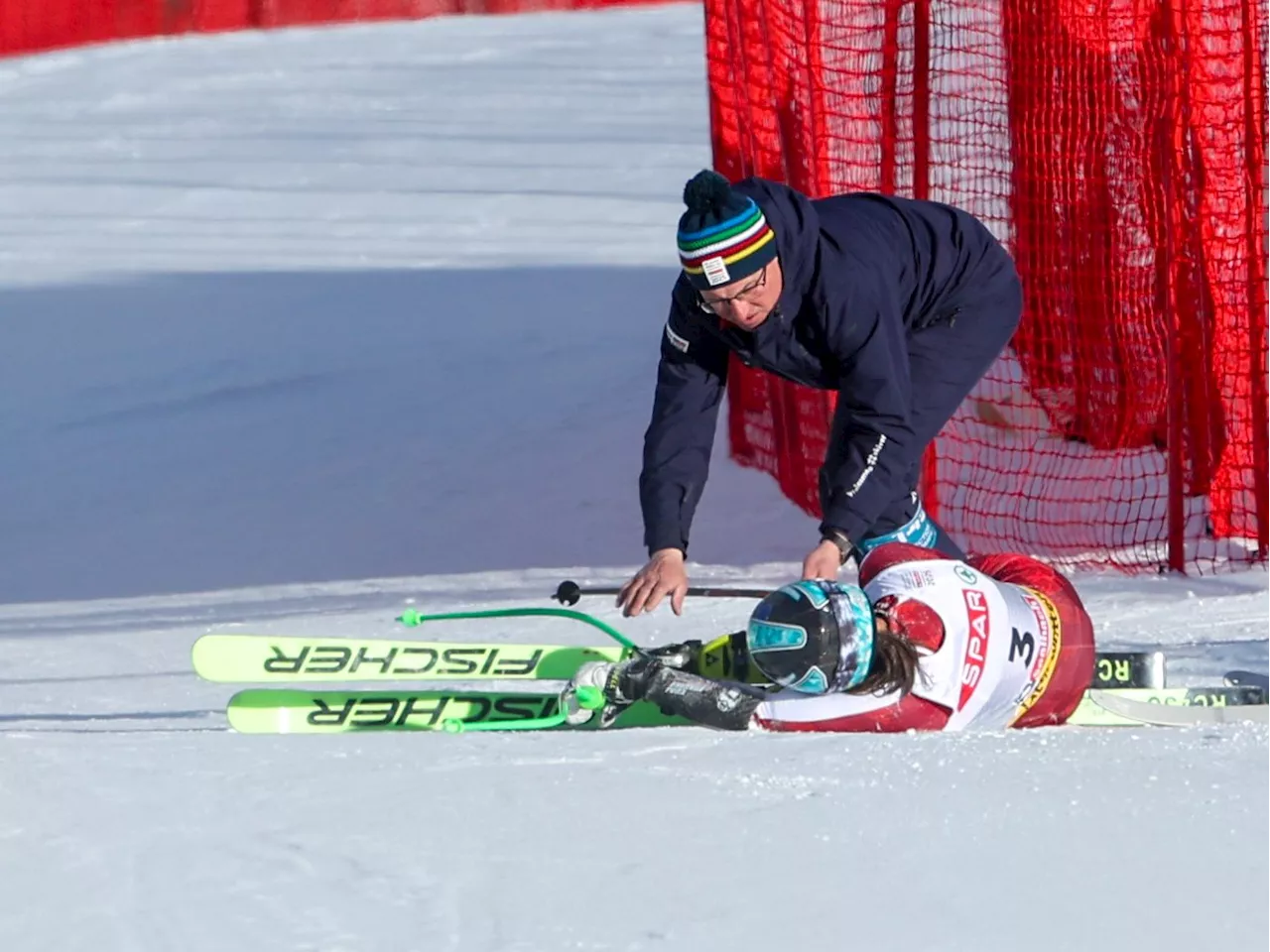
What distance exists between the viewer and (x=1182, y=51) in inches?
264

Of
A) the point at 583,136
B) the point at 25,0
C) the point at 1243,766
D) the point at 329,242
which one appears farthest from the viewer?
the point at 25,0

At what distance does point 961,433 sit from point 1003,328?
271cm

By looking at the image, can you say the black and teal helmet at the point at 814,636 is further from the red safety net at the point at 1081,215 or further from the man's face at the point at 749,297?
the red safety net at the point at 1081,215

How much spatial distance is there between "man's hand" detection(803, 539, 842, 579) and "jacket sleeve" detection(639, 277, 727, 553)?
375mm

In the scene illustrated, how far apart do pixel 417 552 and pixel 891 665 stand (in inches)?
142

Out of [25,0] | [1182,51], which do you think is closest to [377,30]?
[25,0]

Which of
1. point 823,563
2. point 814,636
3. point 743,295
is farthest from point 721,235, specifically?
point 814,636

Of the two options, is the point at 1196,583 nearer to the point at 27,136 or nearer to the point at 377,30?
the point at 27,136

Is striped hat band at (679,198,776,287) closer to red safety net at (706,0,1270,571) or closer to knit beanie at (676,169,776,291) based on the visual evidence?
knit beanie at (676,169,776,291)

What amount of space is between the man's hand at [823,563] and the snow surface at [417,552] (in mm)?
419

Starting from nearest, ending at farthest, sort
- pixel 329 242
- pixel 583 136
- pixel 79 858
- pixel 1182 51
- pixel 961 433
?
pixel 79 858
pixel 1182 51
pixel 961 433
pixel 329 242
pixel 583 136

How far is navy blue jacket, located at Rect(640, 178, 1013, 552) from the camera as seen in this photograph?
15.4 ft

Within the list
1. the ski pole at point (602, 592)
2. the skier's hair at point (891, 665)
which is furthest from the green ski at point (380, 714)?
the skier's hair at point (891, 665)

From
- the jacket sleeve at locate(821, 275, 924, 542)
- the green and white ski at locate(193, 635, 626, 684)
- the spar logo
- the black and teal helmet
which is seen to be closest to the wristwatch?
the jacket sleeve at locate(821, 275, 924, 542)
